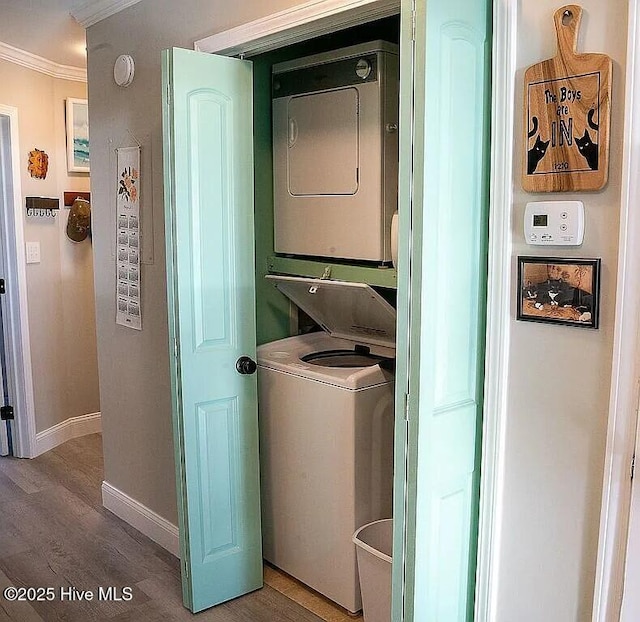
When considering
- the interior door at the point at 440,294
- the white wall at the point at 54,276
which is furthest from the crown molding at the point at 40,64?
the interior door at the point at 440,294

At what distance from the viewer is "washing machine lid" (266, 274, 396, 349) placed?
266cm

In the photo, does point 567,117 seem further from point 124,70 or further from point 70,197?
point 70,197

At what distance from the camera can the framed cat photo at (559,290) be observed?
157 cm

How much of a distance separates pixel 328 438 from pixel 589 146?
1444 mm

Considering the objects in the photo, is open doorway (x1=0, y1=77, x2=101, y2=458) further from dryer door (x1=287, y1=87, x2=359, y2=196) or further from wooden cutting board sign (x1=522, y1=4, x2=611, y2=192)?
wooden cutting board sign (x1=522, y1=4, x2=611, y2=192)

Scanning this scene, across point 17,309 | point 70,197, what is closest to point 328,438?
point 17,309

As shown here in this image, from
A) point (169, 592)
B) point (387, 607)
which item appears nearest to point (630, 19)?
point (387, 607)

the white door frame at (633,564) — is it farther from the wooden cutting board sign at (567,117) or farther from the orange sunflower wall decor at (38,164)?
the orange sunflower wall decor at (38,164)

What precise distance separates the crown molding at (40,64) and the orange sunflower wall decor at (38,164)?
48 cm

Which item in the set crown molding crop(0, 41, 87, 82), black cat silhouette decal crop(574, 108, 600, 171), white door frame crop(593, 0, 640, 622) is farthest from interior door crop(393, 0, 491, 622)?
crown molding crop(0, 41, 87, 82)

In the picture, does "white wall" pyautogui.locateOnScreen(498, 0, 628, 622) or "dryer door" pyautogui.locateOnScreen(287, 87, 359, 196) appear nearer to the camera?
"white wall" pyautogui.locateOnScreen(498, 0, 628, 622)

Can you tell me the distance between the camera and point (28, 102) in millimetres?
4102

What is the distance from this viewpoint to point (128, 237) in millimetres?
3158

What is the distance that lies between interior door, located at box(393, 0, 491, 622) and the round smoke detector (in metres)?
1.75
